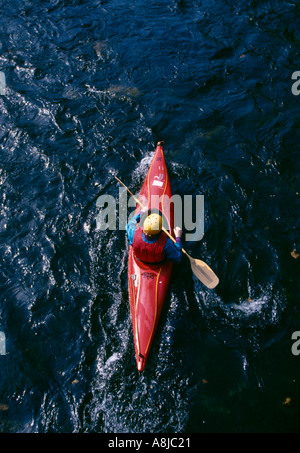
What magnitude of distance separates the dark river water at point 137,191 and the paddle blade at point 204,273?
0.15 m

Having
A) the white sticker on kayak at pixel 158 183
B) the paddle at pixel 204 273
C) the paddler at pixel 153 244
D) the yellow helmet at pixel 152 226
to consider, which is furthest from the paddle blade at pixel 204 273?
the white sticker on kayak at pixel 158 183

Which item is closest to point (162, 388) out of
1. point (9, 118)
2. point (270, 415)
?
point (270, 415)

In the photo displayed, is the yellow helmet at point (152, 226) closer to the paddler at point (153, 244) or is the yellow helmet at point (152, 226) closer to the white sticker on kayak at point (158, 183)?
the paddler at point (153, 244)

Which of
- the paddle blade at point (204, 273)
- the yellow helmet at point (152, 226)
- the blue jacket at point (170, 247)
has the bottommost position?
the paddle blade at point (204, 273)

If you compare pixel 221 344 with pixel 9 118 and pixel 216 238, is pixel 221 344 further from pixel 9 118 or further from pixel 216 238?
pixel 9 118

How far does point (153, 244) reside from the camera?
548cm

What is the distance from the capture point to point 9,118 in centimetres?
866

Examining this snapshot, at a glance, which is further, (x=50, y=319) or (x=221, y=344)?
(x=50, y=319)

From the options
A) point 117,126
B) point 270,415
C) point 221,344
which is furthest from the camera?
point 117,126

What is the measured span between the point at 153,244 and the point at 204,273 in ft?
3.44

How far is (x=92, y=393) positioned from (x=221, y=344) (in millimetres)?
1947

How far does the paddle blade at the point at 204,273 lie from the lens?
227 inches

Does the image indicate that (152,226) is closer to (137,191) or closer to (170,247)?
(170,247)

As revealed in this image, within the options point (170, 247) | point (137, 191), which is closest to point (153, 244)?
point (170, 247)
